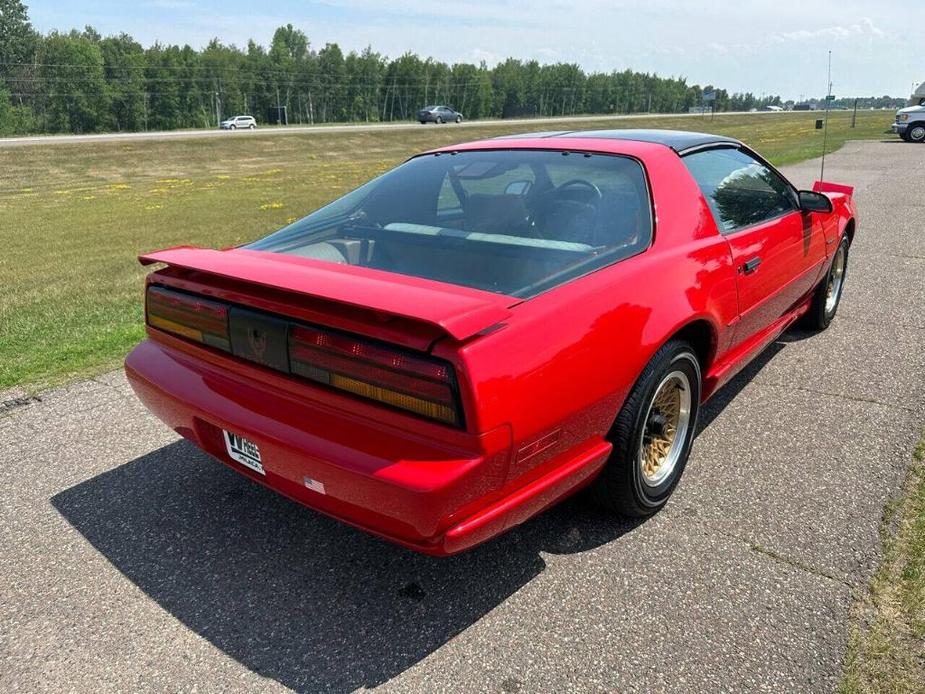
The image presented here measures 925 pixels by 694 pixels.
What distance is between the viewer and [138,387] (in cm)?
270

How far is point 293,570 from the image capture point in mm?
2430

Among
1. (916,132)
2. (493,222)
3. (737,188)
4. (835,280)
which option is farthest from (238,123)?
(493,222)

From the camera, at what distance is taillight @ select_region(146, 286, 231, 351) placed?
2.37m

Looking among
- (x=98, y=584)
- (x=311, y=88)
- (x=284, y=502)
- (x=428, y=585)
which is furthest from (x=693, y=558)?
(x=311, y=88)

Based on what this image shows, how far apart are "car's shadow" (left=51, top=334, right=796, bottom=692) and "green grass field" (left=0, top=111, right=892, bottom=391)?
186 centimetres

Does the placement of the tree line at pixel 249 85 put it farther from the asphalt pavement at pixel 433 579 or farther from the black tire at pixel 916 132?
the asphalt pavement at pixel 433 579

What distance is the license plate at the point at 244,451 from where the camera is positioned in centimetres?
227

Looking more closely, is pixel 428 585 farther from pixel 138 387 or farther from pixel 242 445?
pixel 138 387

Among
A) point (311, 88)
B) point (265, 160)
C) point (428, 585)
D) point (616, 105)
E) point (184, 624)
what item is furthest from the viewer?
point (616, 105)

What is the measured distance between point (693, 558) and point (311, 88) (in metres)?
95.5

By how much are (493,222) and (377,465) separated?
3.97ft

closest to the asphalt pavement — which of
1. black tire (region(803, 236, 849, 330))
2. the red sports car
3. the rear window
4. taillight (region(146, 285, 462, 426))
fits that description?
the red sports car

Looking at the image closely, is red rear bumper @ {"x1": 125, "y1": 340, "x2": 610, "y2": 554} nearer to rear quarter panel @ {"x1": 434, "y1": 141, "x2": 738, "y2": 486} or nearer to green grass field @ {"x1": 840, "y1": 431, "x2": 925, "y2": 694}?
rear quarter panel @ {"x1": 434, "y1": 141, "x2": 738, "y2": 486}

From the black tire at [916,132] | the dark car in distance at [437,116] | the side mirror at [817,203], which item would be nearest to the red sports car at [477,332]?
the side mirror at [817,203]
